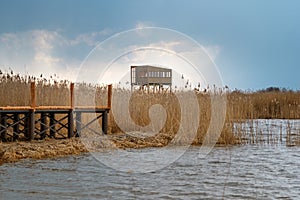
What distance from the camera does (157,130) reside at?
1305 centimetres

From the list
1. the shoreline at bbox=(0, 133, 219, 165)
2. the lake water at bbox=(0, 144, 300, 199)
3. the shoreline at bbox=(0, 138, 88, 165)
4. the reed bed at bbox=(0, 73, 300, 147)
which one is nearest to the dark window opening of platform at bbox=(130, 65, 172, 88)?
the reed bed at bbox=(0, 73, 300, 147)

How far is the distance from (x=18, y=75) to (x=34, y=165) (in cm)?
649

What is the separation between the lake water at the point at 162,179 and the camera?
20.8ft

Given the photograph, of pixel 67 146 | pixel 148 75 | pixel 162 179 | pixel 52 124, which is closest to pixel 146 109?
pixel 52 124

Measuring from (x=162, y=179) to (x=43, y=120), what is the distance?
18.3 ft

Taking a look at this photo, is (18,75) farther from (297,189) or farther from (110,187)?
(297,189)

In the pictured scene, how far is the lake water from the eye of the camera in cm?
633

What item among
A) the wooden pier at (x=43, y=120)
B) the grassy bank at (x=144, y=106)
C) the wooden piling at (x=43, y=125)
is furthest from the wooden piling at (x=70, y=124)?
the grassy bank at (x=144, y=106)

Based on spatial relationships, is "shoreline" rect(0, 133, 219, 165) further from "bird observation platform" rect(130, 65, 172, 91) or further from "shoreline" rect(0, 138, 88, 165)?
"bird observation platform" rect(130, 65, 172, 91)

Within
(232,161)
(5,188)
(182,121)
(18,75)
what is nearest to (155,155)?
(232,161)

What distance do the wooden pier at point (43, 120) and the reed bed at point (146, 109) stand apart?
0.58 metres

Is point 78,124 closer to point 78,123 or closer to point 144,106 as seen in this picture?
point 78,123

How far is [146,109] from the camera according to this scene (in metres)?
13.6

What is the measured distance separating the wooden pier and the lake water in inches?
90.4
